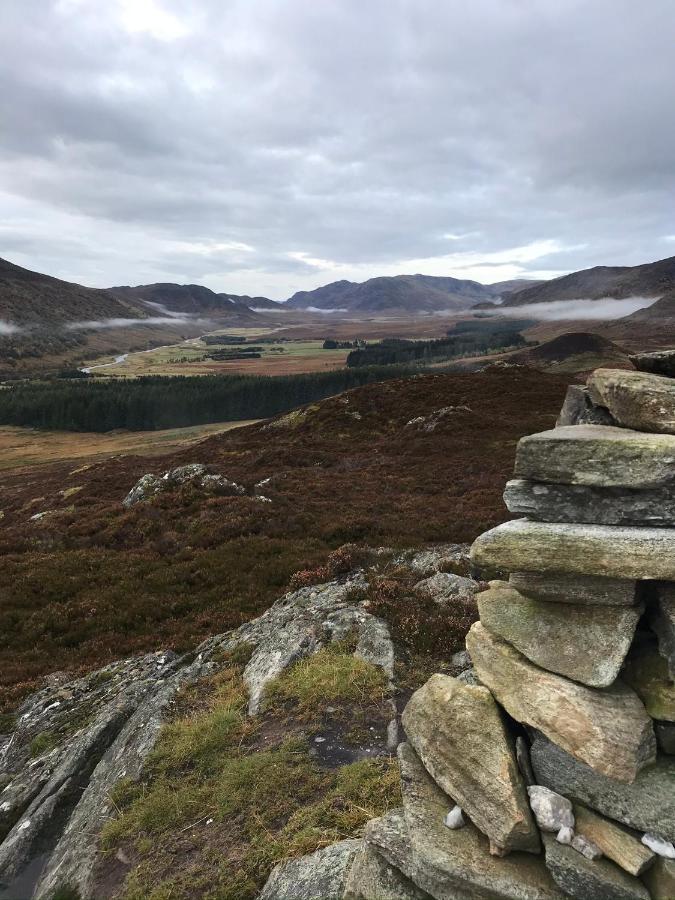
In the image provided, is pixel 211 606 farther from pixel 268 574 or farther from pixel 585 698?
pixel 585 698

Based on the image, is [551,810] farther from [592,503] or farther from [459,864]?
[592,503]

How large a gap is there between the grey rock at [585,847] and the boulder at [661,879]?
47 centimetres

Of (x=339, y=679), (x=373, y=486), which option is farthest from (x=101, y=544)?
(x=339, y=679)

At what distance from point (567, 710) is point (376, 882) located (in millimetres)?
3140

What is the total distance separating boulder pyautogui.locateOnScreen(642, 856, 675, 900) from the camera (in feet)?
15.4

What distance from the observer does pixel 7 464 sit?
86875mm

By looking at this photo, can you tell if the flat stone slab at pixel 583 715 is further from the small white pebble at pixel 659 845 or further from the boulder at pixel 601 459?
the boulder at pixel 601 459

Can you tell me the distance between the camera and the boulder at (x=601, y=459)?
5566 millimetres

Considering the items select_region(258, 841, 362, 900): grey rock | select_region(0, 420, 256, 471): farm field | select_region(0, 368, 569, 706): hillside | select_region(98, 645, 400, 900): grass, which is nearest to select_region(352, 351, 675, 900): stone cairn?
select_region(258, 841, 362, 900): grey rock

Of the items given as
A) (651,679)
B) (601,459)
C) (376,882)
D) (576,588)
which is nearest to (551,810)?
(651,679)

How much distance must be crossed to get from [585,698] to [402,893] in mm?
3191

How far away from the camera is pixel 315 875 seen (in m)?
6.43

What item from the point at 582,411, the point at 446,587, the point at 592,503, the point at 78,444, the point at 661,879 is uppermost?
the point at 582,411

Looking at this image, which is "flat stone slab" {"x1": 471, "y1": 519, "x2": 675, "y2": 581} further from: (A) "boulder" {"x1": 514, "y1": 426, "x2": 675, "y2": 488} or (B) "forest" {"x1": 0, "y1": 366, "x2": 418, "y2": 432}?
(B) "forest" {"x1": 0, "y1": 366, "x2": 418, "y2": 432}
